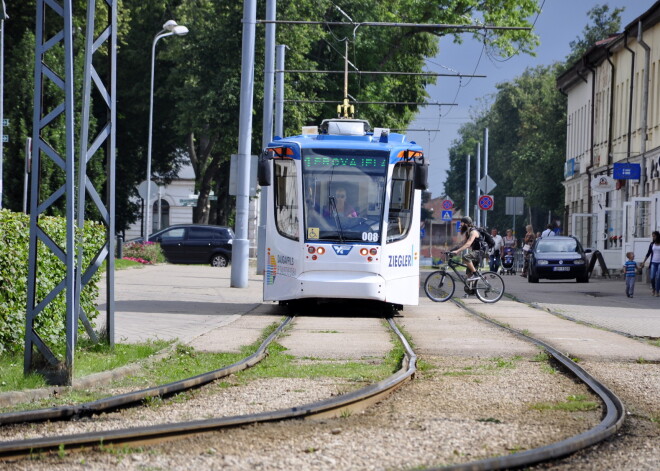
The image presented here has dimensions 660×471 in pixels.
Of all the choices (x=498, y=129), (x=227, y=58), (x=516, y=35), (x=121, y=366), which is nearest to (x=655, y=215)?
(x=516, y=35)

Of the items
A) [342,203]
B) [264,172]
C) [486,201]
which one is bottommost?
[342,203]

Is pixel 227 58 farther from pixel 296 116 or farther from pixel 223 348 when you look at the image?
pixel 223 348

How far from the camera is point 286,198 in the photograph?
20.7 meters

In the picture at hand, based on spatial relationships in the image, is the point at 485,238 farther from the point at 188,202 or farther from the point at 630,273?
the point at 188,202

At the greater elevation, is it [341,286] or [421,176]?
[421,176]

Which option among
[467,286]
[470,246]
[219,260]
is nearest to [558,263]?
[219,260]

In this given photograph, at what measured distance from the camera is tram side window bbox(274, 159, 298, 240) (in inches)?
807

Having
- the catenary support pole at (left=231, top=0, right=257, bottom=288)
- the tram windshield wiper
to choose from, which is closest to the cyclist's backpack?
the catenary support pole at (left=231, top=0, right=257, bottom=288)

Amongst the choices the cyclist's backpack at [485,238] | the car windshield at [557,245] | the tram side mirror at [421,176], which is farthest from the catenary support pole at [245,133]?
the car windshield at [557,245]

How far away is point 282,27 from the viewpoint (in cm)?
4547

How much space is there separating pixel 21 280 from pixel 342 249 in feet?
30.0

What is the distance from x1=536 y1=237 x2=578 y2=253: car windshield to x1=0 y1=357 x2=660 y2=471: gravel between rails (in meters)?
30.1

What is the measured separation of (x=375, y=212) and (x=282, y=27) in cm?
2604

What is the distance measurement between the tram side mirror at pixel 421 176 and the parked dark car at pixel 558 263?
2011cm
